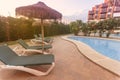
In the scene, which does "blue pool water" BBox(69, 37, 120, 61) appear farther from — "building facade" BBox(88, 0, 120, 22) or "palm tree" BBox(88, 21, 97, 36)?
"building facade" BBox(88, 0, 120, 22)

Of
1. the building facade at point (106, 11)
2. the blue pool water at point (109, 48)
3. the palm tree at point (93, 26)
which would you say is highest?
the building facade at point (106, 11)

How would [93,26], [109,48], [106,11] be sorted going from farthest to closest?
1. [106,11]
2. [93,26]
3. [109,48]

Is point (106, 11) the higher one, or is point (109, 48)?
point (106, 11)

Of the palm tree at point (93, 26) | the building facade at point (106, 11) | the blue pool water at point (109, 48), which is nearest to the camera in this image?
the blue pool water at point (109, 48)

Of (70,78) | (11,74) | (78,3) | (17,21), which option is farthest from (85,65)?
(78,3)

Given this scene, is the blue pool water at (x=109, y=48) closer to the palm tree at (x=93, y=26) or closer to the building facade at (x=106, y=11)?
the palm tree at (x=93, y=26)

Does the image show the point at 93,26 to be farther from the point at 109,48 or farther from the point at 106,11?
the point at 106,11

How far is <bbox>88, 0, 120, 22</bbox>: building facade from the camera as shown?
37553 mm

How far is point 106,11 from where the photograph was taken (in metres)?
42.5

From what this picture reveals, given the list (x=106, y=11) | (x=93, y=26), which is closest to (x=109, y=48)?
(x=93, y=26)

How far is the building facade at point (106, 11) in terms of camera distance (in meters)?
37.6

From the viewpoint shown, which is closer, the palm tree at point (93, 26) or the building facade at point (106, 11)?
the palm tree at point (93, 26)

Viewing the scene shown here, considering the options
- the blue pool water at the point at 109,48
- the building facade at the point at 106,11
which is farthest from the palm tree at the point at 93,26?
the building facade at the point at 106,11

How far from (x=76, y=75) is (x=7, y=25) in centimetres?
982
